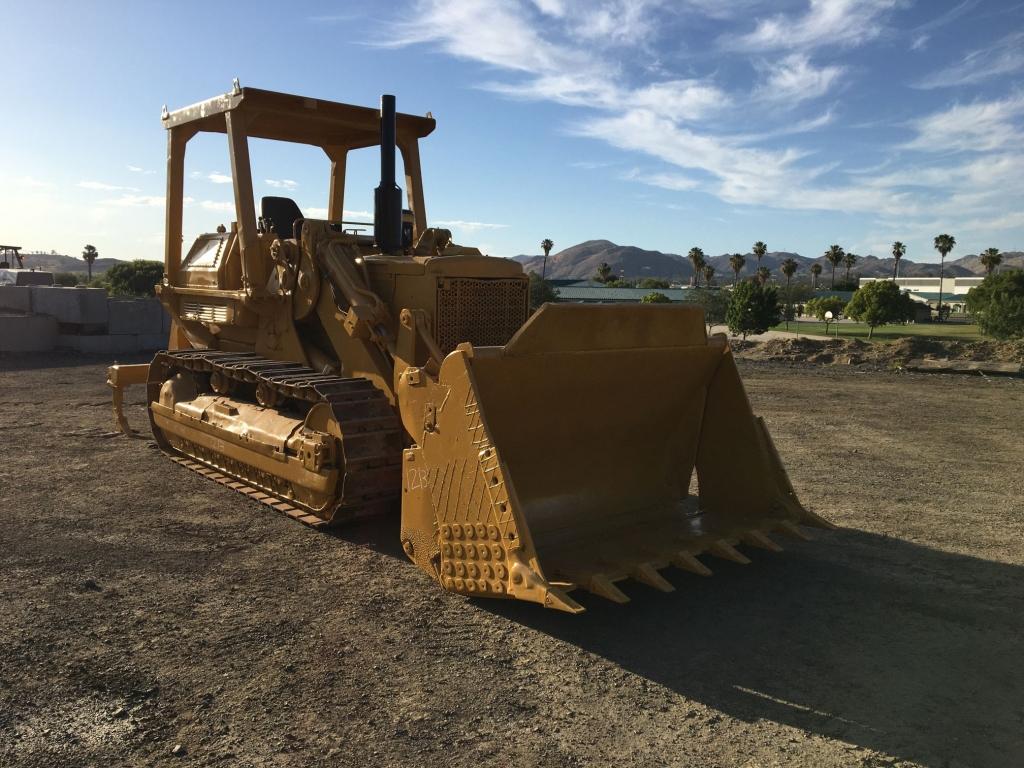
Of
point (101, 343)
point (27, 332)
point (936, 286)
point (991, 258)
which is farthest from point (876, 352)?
point (936, 286)

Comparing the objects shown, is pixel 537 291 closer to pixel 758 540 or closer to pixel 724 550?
pixel 758 540

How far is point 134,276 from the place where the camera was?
42.0 meters

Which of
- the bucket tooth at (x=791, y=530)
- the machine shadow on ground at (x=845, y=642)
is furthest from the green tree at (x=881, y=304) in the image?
the bucket tooth at (x=791, y=530)

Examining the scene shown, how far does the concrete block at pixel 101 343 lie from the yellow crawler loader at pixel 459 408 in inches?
467

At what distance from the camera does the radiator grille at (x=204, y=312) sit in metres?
7.64

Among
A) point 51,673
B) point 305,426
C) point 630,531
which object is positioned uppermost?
point 305,426

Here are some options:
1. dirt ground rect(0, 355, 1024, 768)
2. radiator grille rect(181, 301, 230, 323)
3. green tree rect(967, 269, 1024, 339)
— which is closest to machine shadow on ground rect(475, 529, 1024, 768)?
dirt ground rect(0, 355, 1024, 768)

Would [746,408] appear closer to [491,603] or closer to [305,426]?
[491,603]

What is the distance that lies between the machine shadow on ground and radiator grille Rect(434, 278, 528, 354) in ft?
6.48

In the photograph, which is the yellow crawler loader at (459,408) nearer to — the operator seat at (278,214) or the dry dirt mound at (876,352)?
the operator seat at (278,214)

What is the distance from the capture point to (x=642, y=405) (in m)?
5.74

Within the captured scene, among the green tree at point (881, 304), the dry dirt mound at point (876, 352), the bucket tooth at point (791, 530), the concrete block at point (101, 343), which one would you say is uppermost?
the green tree at point (881, 304)

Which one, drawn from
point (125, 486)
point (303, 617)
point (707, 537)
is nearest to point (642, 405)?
point (707, 537)

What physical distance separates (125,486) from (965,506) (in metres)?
7.14
